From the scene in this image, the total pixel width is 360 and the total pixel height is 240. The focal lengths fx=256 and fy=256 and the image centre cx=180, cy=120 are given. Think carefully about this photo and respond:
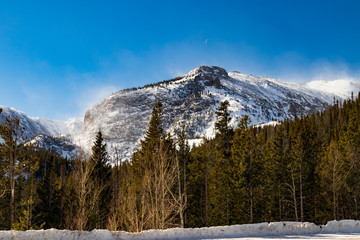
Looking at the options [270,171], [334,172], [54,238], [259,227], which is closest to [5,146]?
[54,238]

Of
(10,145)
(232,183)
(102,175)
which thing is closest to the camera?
(10,145)

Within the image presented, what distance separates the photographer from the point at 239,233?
10297 millimetres

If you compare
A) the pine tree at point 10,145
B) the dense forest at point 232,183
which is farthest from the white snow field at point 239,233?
the dense forest at point 232,183

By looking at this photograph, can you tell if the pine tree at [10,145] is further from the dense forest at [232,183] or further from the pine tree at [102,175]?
the pine tree at [102,175]

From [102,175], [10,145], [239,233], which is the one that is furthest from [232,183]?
[10,145]

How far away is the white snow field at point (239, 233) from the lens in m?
8.63

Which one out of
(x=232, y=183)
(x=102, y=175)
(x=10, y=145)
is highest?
(x=10, y=145)

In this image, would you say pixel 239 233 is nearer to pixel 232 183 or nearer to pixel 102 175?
pixel 232 183

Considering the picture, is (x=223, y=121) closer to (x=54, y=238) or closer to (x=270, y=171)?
(x=270, y=171)

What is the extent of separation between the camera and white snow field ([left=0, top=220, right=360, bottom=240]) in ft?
28.3

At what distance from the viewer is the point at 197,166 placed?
103 ft

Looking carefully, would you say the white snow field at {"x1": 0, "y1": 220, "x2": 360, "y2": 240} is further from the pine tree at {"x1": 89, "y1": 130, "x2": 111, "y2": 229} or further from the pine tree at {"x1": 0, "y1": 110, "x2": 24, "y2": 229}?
the pine tree at {"x1": 89, "y1": 130, "x2": 111, "y2": 229}

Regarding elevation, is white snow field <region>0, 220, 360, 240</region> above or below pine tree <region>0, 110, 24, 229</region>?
below

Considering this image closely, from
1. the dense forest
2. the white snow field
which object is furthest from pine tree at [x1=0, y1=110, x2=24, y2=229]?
the white snow field
